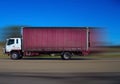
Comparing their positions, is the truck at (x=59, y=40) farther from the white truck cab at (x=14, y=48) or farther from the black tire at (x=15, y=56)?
the black tire at (x=15, y=56)

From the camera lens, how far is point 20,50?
36906 millimetres

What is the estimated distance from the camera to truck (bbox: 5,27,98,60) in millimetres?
36031

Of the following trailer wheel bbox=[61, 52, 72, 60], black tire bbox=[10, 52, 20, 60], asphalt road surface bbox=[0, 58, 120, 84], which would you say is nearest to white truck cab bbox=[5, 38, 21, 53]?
black tire bbox=[10, 52, 20, 60]

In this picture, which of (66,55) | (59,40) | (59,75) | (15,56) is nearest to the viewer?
(59,75)

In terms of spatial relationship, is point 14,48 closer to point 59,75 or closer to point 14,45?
point 14,45

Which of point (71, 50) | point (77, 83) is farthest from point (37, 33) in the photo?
point (77, 83)

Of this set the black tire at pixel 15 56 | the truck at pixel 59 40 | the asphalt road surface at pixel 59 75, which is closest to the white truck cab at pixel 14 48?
the black tire at pixel 15 56

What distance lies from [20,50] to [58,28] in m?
4.73

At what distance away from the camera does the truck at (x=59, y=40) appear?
118 feet

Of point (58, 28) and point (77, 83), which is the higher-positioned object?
point (58, 28)

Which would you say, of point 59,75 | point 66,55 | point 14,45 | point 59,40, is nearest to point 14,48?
point 14,45

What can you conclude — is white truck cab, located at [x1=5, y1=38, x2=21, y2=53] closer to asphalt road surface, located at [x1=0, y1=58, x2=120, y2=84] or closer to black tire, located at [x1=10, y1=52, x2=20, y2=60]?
black tire, located at [x1=10, y1=52, x2=20, y2=60]

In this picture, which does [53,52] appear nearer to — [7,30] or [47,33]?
[47,33]

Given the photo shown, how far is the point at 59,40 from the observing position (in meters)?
36.1
